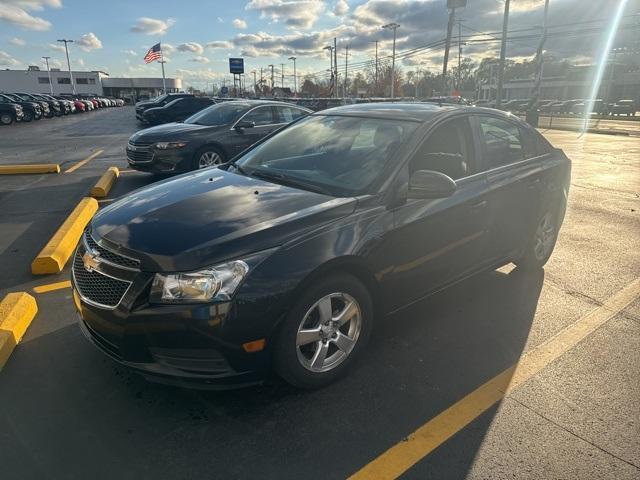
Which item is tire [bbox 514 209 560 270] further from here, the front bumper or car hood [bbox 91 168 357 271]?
the front bumper

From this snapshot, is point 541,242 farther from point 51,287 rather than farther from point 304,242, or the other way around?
point 51,287

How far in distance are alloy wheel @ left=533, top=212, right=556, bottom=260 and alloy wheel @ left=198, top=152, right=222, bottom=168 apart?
616 cm

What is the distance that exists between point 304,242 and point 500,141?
96.4 inches

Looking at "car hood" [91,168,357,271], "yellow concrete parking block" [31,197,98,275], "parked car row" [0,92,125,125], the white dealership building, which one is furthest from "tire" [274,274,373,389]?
the white dealership building

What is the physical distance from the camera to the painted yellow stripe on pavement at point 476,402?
2354 millimetres

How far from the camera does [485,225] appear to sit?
384 cm

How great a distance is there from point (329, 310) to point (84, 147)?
15.9 m

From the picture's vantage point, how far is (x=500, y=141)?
4223 mm

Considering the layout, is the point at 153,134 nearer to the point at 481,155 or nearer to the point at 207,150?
the point at 207,150

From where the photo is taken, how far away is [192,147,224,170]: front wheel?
29.4 ft

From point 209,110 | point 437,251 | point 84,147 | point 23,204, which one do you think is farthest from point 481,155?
point 84,147

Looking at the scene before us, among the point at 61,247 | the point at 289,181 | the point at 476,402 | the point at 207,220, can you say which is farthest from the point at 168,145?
the point at 476,402

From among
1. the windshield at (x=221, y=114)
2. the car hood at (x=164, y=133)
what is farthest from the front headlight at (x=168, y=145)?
the windshield at (x=221, y=114)

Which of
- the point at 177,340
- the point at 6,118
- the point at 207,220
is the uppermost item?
the point at 207,220
